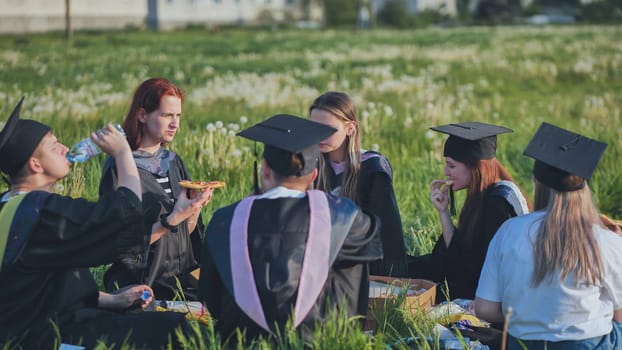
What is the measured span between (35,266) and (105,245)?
0.34 metres

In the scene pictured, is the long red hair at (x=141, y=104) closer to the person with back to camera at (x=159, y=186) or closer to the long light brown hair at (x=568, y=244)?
the person with back to camera at (x=159, y=186)

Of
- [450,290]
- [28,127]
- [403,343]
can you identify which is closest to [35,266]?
[28,127]

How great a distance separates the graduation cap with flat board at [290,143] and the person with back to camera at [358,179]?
4.28ft

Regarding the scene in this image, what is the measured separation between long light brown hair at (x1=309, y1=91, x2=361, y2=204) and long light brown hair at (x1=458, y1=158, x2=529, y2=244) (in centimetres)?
76

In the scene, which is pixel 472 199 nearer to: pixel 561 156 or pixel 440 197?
pixel 440 197

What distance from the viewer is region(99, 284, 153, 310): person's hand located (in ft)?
15.2

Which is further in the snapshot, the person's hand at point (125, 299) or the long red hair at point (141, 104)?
the long red hair at point (141, 104)

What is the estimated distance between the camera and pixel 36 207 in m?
4.12

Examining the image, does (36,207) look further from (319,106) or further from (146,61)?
(146,61)

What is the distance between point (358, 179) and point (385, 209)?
0.89ft

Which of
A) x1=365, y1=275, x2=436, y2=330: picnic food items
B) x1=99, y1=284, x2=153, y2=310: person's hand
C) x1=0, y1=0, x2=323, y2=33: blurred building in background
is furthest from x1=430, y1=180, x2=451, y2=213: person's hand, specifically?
x1=0, y1=0, x2=323, y2=33: blurred building in background

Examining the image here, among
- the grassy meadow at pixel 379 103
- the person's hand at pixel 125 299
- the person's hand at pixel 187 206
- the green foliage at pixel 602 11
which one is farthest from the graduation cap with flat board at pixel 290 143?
the green foliage at pixel 602 11

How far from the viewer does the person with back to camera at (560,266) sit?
4.02 meters

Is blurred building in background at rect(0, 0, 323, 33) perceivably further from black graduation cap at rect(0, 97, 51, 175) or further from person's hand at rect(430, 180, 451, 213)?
black graduation cap at rect(0, 97, 51, 175)
